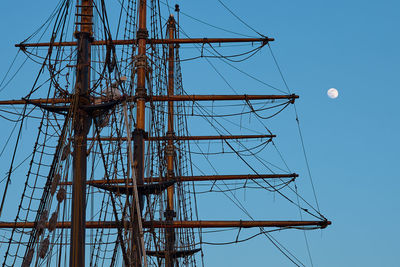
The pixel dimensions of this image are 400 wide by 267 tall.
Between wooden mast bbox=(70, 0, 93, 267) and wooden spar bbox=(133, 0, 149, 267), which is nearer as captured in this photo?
wooden mast bbox=(70, 0, 93, 267)

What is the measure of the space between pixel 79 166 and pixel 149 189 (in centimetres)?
894

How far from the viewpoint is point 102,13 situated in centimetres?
1289

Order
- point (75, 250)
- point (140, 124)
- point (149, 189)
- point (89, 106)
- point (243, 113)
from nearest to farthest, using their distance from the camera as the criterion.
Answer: point (75, 250), point (89, 106), point (149, 189), point (140, 124), point (243, 113)

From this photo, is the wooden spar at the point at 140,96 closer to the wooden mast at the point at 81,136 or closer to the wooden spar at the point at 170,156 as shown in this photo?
the wooden spar at the point at 170,156

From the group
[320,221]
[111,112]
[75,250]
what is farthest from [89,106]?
[320,221]

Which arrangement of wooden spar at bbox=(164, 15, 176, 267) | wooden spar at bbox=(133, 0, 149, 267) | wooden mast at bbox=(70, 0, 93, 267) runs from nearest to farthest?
1. wooden mast at bbox=(70, 0, 93, 267)
2. wooden spar at bbox=(133, 0, 149, 267)
3. wooden spar at bbox=(164, 15, 176, 267)

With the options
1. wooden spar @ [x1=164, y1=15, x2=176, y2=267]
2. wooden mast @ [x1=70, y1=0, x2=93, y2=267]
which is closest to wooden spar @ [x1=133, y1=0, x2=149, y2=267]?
wooden spar @ [x1=164, y1=15, x2=176, y2=267]

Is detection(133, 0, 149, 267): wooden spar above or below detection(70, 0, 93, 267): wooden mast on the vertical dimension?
above

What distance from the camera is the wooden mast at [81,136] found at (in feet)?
37.0

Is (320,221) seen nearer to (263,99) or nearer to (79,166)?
(263,99)

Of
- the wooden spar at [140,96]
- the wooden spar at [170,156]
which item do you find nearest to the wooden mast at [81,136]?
the wooden spar at [140,96]

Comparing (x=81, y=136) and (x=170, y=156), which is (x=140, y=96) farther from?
(x=81, y=136)

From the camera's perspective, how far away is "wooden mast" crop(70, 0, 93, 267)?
1128 centimetres

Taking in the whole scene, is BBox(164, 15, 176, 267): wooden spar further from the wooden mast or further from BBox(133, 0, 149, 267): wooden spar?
the wooden mast
